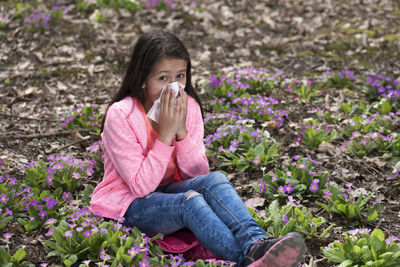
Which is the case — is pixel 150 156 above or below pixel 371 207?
above

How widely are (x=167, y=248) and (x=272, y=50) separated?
468 cm

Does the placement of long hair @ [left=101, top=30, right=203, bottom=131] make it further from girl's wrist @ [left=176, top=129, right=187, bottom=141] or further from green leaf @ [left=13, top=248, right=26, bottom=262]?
green leaf @ [left=13, top=248, right=26, bottom=262]

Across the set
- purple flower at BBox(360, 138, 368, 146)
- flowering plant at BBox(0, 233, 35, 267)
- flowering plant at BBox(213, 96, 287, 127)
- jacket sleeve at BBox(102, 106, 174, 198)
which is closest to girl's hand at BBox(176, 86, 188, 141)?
jacket sleeve at BBox(102, 106, 174, 198)

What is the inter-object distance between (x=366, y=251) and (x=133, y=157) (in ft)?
4.84

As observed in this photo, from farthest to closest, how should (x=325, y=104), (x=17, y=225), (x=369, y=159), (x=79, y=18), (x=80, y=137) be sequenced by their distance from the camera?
(x=79, y=18)
(x=325, y=104)
(x=80, y=137)
(x=369, y=159)
(x=17, y=225)

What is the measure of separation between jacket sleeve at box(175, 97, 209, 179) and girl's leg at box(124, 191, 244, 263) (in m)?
0.30

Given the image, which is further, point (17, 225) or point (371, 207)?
point (371, 207)

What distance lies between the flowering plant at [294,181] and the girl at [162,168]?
621mm

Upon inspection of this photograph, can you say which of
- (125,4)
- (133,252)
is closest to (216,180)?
(133,252)

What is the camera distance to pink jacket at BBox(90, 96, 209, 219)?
9.30ft

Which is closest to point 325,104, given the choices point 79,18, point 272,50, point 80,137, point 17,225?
point 272,50

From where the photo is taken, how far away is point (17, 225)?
9.81 feet

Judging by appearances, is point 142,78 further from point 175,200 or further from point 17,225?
point 17,225

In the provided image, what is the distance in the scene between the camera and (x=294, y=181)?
3473 millimetres
